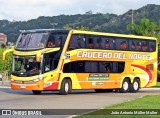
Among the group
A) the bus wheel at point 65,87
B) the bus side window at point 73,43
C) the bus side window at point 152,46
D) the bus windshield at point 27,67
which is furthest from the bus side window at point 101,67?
the bus side window at point 152,46

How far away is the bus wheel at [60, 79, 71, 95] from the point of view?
2879 centimetres

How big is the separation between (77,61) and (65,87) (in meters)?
1.91

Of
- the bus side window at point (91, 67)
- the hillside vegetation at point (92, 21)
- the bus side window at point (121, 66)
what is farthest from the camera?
the hillside vegetation at point (92, 21)

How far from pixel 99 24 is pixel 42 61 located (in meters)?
113

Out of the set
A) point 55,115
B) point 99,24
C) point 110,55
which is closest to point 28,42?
point 110,55

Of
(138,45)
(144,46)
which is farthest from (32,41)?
(144,46)

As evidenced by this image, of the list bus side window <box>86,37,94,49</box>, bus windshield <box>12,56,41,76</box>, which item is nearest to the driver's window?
bus windshield <box>12,56,41,76</box>

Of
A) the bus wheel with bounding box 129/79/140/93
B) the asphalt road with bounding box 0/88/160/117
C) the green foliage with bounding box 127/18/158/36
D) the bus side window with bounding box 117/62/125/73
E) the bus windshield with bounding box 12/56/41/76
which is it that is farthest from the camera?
the green foliage with bounding box 127/18/158/36

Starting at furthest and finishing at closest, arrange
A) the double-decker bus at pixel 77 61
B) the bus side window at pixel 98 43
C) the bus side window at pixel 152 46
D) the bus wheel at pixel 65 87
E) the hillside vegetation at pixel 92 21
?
→ the hillside vegetation at pixel 92 21 → the bus side window at pixel 152 46 → the bus side window at pixel 98 43 → the bus wheel at pixel 65 87 → the double-decker bus at pixel 77 61

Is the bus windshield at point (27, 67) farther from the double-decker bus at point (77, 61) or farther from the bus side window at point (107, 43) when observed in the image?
the bus side window at point (107, 43)

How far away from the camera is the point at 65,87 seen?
95.2 ft

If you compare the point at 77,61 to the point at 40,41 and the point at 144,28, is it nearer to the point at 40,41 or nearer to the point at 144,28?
the point at 40,41

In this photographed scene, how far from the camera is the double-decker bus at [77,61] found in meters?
28.0

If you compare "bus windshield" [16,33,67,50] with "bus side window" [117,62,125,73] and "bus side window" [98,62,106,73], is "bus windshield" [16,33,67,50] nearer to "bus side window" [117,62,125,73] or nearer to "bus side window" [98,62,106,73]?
"bus side window" [98,62,106,73]
